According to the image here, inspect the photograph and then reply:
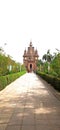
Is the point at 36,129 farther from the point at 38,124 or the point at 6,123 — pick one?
the point at 6,123

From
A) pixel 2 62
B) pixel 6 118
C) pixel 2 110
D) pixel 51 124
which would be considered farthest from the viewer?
pixel 2 62

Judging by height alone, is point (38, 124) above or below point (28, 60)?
below

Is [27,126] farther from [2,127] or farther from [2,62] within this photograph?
[2,62]

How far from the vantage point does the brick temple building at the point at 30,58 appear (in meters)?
116

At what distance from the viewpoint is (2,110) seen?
34.3 feet

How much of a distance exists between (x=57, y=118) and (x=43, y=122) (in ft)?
2.54

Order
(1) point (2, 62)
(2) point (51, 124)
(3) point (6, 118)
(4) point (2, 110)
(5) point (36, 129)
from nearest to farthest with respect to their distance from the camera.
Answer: (5) point (36, 129) → (2) point (51, 124) → (3) point (6, 118) → (4) point (2, 110) → (1) point (2, 62)

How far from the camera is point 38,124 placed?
313 inches

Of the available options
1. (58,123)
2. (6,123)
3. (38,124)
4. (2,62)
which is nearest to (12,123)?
(6,123)

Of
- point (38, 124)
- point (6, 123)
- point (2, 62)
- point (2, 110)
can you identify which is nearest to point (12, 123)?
point (6, 123)

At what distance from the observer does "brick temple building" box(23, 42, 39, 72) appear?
116 meters

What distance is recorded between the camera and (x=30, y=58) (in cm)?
11769

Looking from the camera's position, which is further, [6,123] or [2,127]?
[6,123]

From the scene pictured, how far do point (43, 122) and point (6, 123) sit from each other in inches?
44.1
